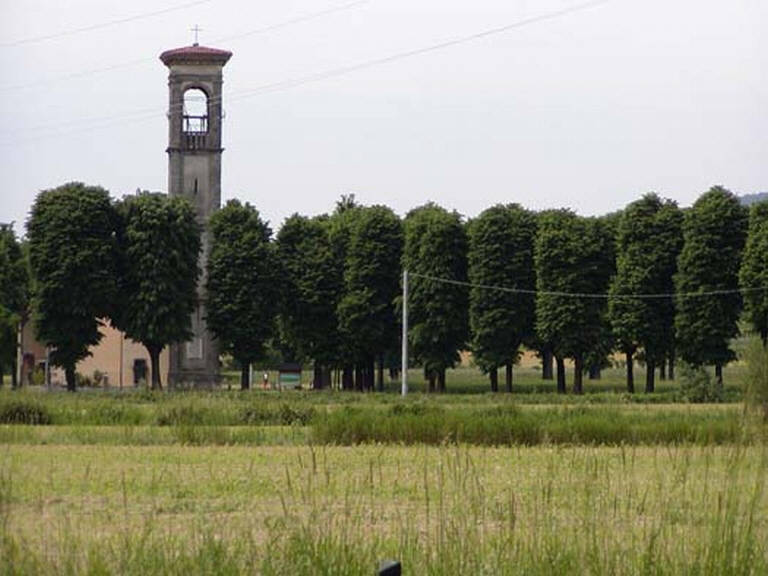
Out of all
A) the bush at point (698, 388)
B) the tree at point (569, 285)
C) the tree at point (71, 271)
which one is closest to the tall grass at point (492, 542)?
the bush at point (698, 388)

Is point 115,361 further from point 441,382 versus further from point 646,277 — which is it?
point 646,277

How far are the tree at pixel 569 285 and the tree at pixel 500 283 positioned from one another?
1.31 meters

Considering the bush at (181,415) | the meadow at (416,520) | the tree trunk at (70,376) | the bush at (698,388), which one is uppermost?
the tree trunk at (70,376)

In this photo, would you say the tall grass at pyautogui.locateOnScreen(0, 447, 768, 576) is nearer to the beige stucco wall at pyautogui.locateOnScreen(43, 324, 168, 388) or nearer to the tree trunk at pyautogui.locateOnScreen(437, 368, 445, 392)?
the tree trunk at pyautogui.locateOnScreen(437, 368, 445, 392)

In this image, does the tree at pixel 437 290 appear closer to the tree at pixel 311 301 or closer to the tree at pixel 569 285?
the tree at pixel 311 301

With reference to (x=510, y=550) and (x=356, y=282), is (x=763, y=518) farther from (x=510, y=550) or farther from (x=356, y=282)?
(x=356, y=282)

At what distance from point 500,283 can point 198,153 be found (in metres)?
20.1

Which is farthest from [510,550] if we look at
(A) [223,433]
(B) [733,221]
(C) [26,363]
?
(C) [26,363]

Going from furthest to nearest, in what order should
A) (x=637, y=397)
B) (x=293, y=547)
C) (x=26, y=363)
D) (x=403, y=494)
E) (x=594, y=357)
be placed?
(x=26, y=363) → (x=594, y=357) → (x=637, y=397) → (x=403, y=494) → (x=293, y=547)

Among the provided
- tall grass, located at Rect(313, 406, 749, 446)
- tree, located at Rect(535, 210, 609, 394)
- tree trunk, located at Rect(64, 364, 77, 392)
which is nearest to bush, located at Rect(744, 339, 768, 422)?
tall grass, located at Rect(313, 406, 749, 446)

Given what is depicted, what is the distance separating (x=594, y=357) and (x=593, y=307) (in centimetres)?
333

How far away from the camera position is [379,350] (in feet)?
244

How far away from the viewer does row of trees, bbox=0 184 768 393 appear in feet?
219

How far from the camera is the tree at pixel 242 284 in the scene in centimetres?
7194
